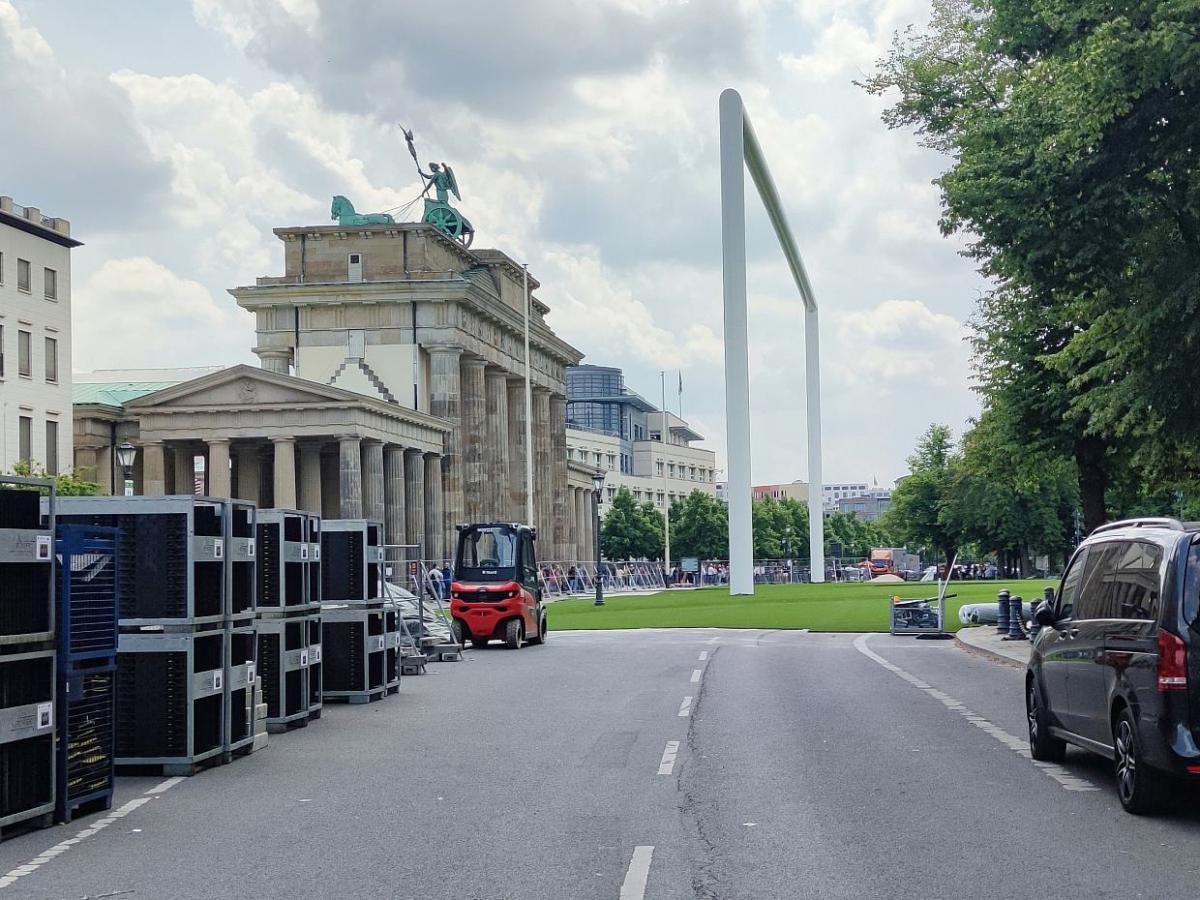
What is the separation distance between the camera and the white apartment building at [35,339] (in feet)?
214

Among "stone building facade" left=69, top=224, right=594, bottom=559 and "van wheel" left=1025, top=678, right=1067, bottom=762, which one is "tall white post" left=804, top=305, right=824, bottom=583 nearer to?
"stone building facade" left=69, top=224, right=594, bottom=559

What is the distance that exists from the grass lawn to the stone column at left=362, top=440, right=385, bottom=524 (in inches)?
357

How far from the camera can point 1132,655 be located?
10.4 m

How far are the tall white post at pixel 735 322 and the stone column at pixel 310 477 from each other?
2523cm

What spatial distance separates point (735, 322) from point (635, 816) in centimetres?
4543

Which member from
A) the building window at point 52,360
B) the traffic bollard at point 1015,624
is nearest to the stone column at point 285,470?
the building window at point 52,360

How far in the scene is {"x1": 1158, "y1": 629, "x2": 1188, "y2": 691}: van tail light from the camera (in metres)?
9.73

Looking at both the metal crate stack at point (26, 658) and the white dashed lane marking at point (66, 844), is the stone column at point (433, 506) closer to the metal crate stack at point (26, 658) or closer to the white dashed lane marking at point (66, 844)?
the white dashed lane marking at point (66, 844)

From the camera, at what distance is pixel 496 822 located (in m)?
10.2

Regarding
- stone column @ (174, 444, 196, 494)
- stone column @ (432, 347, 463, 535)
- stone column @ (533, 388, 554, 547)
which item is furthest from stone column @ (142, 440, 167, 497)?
stone column @ (533, 388, 554, 547)

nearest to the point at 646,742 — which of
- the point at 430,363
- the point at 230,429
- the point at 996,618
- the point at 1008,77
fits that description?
the point at 1008,77

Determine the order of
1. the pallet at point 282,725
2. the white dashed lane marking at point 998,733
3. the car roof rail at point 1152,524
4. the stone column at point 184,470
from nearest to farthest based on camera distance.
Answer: the car roof rail at point 1152,524, the white dashed lane marking at point 998,733, the pallet at point 282,725, the stone column at point 184,470

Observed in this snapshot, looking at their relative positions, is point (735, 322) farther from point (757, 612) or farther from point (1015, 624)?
point (1015, 624)

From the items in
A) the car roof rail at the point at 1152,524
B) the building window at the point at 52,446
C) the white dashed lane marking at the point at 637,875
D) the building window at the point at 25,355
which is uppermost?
the building window at the point at 25,355
